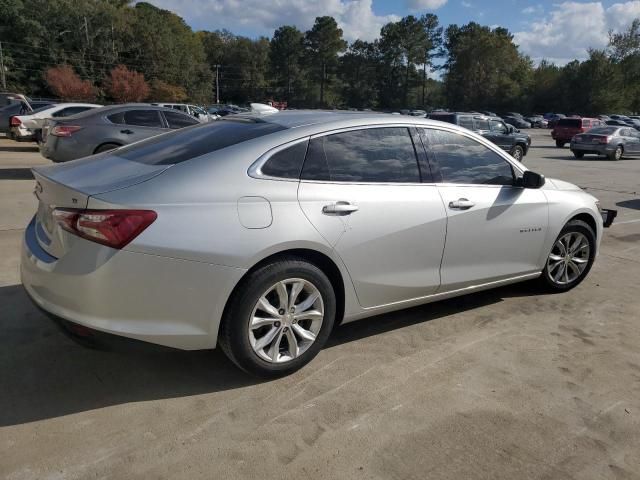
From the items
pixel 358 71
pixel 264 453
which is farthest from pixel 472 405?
pixel 358 71

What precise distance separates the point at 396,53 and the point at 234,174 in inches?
4552

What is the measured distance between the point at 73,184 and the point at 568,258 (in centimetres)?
418

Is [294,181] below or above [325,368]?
above

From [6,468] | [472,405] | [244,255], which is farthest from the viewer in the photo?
[472,405]

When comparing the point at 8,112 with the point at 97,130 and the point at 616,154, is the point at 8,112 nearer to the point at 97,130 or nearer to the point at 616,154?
the point at 97,130

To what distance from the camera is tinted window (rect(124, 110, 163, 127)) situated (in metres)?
10.7

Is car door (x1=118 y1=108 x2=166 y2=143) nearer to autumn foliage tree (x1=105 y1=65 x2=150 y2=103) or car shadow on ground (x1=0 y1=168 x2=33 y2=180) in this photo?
car shadow on ground (x1=0 y1=168 x2=33 y2=180)

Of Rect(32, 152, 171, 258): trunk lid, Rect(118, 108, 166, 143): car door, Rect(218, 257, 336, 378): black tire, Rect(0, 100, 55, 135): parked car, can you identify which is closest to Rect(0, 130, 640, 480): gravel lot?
Rect(218, 257, 336, 378): black tire

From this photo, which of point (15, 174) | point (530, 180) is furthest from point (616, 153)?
point (15, 174)

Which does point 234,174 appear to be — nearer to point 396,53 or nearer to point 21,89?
point 21,89

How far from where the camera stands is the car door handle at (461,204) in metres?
3.84

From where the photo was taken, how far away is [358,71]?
11188 centimetres

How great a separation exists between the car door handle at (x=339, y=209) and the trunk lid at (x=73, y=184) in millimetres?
969

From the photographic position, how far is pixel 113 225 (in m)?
2.66
